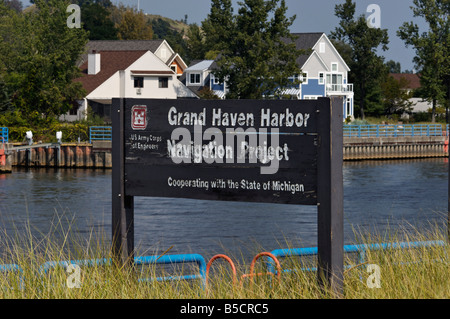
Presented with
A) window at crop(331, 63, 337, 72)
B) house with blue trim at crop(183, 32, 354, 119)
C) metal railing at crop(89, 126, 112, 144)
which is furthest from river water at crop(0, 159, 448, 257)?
window at crop(331, 63, 337, 72)

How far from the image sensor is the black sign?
25.2 feet

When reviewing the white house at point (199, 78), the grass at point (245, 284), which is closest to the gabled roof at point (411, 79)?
the white house at point (199, 78)

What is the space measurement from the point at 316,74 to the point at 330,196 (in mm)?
75318

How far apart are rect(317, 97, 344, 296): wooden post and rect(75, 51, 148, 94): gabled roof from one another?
219ft

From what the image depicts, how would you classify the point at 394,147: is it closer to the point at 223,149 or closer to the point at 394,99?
the point at 394,99

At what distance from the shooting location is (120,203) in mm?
8766

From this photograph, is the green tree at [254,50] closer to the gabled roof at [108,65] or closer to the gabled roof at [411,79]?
the gabled roof at [108,65]

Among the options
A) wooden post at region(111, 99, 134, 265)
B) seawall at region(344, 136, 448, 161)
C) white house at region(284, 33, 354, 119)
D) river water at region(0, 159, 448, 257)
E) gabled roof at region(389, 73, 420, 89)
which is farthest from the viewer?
gabled roof at region(389, 73, 420, 89)

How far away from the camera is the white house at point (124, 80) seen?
237ft

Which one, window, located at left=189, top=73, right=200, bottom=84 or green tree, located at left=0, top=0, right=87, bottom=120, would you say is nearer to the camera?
green tree, located at left=0, top=0, right=87, bottom=120

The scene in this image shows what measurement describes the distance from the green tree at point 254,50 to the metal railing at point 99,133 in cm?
1291

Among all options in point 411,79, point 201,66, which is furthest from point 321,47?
point 411,79

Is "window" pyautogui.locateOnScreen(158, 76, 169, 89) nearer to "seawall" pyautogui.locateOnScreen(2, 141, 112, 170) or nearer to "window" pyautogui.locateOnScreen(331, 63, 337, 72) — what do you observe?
"window" pyautogui.locateOnScreen(331, 63, 337, 72)
